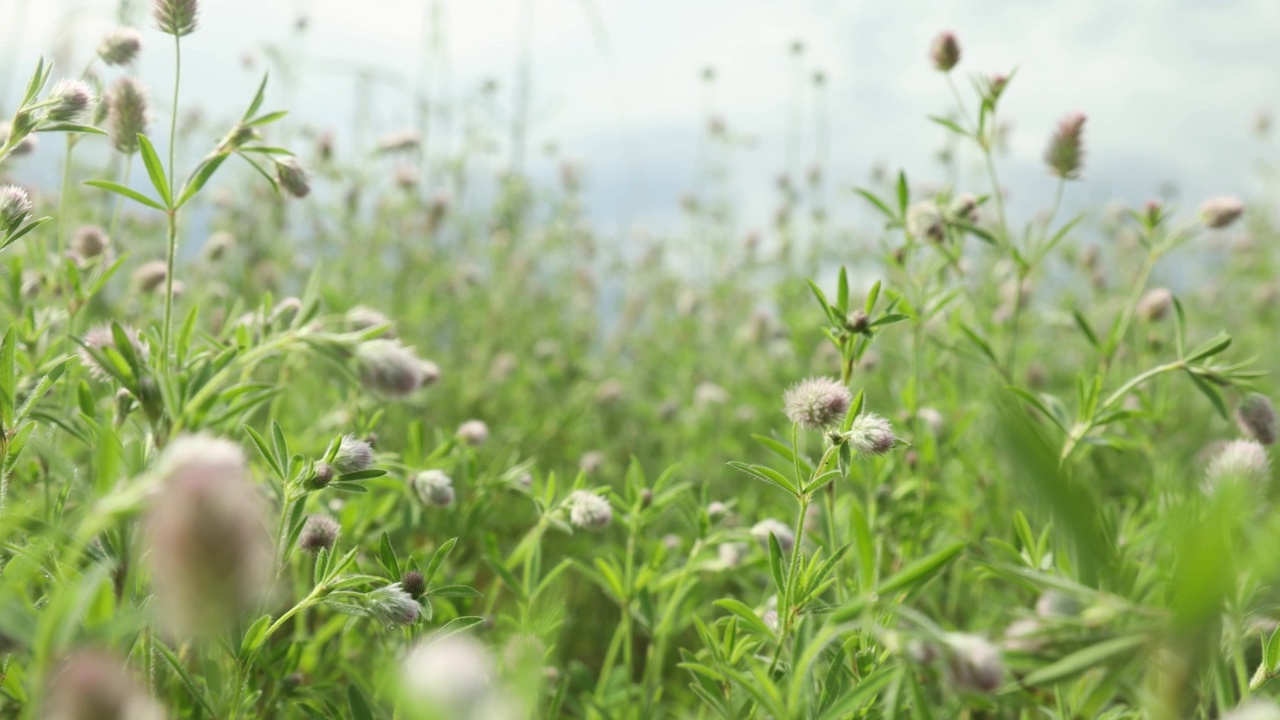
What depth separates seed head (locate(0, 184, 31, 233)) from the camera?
3.79 feet

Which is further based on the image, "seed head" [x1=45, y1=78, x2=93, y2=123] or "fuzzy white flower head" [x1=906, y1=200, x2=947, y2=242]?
"fuzzy white flower head" [x1=906, y1=200, x2=947, y2=242]

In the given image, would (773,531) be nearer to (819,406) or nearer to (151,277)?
(819,406)

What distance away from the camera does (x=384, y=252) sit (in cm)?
498

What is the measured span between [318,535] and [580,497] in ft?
1.56

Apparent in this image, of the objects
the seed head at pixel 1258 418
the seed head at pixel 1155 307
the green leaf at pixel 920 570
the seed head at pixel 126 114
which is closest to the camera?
the green leaf at pixel 920 570

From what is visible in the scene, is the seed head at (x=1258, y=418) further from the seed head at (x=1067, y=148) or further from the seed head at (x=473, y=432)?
the seed head at (x=473, y=432)

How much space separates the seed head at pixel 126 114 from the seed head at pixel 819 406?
1.26 metres

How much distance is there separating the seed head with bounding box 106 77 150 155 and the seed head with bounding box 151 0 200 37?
7.3 inches

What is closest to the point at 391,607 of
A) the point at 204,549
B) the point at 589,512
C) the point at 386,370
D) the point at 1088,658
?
the point at 386,370

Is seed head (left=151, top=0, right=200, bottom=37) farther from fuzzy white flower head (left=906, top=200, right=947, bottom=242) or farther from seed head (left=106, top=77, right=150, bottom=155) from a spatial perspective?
fuzzy white flower head (left=906, top=200, right=947, bottom=242)

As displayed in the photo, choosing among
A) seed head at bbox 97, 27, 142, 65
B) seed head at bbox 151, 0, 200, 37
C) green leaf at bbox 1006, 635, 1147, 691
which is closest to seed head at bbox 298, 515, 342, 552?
seed head at bbox 151, 0, 200, 37

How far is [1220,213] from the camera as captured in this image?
6.66ft

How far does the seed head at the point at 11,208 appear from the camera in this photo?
1155 millimetres

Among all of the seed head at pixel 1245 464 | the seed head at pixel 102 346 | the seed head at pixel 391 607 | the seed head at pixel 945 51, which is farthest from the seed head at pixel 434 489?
the seed head at pixel 945 51
